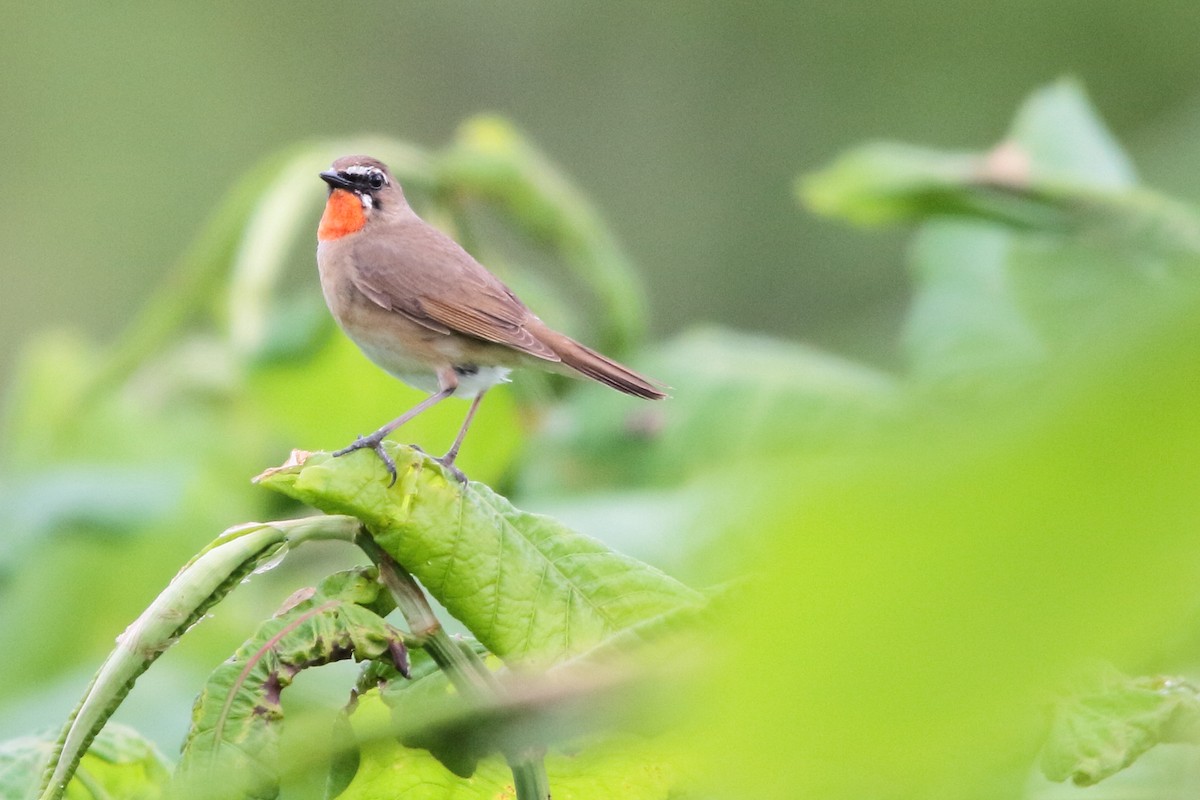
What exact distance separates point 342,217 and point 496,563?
2.28m

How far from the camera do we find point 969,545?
0.30 meters

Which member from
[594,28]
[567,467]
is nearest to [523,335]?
[567,467]

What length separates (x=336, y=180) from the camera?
3.36 metres

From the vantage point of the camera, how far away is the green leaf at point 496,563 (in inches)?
46.1

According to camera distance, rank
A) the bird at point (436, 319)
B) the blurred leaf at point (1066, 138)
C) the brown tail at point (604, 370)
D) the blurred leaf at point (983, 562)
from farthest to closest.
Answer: the blurred leaf at point (1066, 138) < the bird at point (436, 319) < the brown tail at point (604, 370) < the blurred leaf at point (983, 562)

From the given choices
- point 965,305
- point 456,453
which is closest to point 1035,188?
point 965,305

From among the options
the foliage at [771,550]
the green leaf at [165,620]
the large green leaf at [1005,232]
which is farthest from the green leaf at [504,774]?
the large green leaf at [1005,232]

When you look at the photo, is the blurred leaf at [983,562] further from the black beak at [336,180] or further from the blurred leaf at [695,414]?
the black beak at [336,180]

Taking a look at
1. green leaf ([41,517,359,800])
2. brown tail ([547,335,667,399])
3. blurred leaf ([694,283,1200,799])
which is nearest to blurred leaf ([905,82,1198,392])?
brown tail ([547,335,667,399])

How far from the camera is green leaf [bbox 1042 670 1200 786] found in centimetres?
104

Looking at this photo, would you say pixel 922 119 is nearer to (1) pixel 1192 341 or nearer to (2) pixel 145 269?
(2) pixel 145 269

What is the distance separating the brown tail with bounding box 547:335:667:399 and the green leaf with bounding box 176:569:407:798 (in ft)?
3.99

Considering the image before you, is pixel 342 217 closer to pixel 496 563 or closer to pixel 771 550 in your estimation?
pixel 496 563

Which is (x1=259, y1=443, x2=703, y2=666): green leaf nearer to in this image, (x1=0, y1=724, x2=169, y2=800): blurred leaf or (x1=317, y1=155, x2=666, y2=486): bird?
(x1=0, y1=724, x2=169, y2=800): blurred leaf
